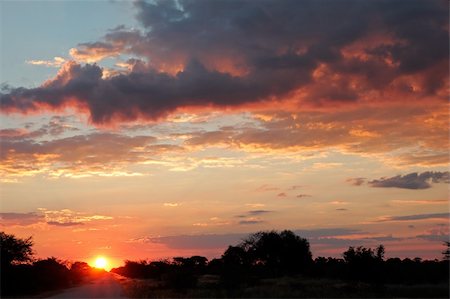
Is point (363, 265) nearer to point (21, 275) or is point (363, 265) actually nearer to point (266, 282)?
point (266, 282)

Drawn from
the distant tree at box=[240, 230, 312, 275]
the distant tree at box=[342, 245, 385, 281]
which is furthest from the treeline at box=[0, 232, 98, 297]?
the distant tree at box=[240, 230, 312, 275]

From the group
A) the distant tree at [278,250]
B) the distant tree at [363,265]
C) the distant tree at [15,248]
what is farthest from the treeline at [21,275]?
the distant tree at [278,250]

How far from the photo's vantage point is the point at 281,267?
95812 mm

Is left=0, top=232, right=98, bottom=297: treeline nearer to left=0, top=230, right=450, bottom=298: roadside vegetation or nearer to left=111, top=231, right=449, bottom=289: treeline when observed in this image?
left=0, top=230, right=450, bottom=298: roadside vegetation

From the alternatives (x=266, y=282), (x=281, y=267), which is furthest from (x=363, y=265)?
(x=281, y=267)

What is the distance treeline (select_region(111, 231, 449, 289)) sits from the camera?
52.6 meters

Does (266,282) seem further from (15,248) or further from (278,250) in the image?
(278,250)

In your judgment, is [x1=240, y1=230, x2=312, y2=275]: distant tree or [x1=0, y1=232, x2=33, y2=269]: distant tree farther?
[x1=240, y1=230, x2=312, y2=275]: distant tree

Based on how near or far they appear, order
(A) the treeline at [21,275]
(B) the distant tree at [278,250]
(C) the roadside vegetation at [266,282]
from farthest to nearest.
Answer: (B) the distant tree at [278,250]
(A) the treeline at [21,275]
(C) the roadside vegetation at [266,282]

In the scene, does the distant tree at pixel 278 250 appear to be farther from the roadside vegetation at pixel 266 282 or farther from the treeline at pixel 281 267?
the roadside vegetation at pixel 266 282

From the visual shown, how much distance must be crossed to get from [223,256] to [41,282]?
55.5 meters

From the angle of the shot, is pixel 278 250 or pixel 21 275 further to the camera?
pixel 278 250

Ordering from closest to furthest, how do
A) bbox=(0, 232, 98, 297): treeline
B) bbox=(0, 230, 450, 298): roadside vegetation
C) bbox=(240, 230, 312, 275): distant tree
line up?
1. bbox=(0, 230, 450, 298): roadside vegetation
2. bbox=(0, 232, 98, 297): treeline
3. bbox=(240, 230, 312, 275): distant tree

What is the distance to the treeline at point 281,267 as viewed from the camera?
52.6 meters
